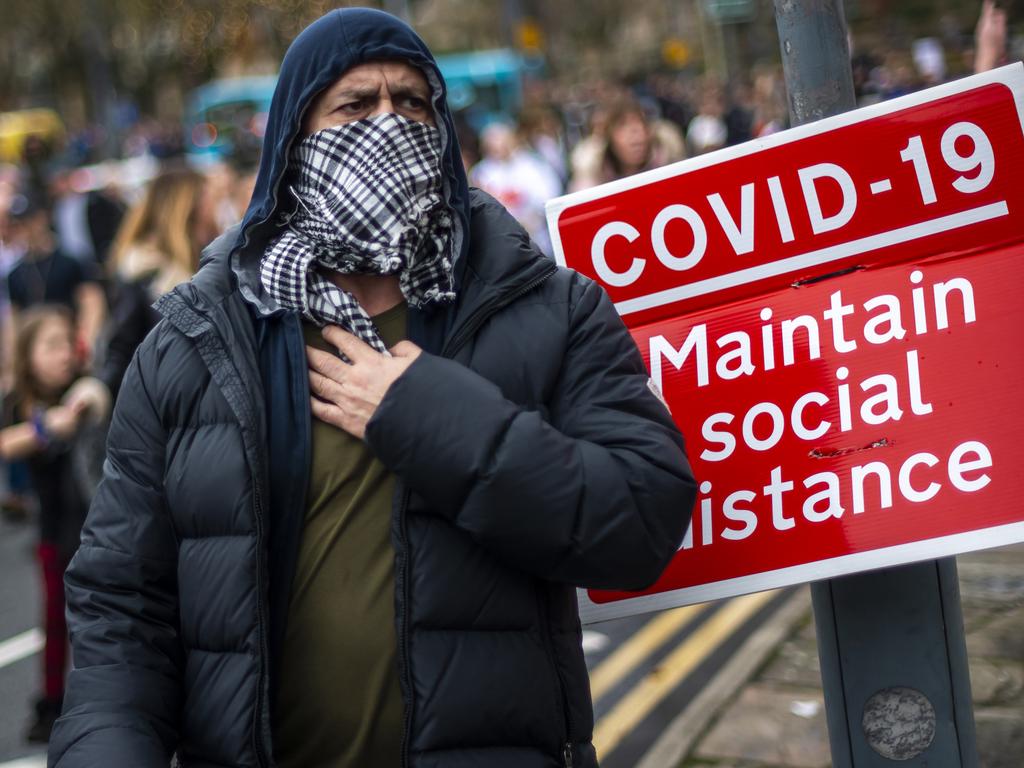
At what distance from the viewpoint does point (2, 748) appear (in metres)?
4.87

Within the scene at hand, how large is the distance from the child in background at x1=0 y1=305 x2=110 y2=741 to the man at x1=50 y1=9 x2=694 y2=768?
319cm

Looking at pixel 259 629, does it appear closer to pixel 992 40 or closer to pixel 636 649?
pixel 992 40

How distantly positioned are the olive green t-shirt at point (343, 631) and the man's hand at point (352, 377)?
0.05 m

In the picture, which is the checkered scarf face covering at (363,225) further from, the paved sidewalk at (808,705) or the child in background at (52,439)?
the child in background at (52,439)

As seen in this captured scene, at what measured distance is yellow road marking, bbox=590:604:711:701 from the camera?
4.95 m

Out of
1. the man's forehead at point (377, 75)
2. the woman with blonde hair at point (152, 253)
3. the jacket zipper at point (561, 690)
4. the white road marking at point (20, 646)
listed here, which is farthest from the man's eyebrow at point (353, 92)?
the white road marking at point (20, 646)

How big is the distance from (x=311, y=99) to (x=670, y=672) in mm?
3399

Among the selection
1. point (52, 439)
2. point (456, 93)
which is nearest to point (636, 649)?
point (52, 439)

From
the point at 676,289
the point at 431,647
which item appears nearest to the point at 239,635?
the point at 431,647

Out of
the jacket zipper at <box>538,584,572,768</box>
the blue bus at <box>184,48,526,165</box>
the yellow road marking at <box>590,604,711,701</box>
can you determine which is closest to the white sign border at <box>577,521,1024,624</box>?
the jacket zipper at <box>538,584,572,768</box>

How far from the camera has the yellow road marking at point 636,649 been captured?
16.3ft

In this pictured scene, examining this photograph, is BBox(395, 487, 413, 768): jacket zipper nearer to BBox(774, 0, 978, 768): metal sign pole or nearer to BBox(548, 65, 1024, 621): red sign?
BBox(548, 65, 1024, 621): red sign

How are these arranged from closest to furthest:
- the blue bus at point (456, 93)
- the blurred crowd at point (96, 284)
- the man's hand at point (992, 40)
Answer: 1. the man's hand at point (992, 40)
2. the blurred crowd at point (96, 284)
3. the blue bus at point (456, 93)

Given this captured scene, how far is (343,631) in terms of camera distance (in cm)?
193
